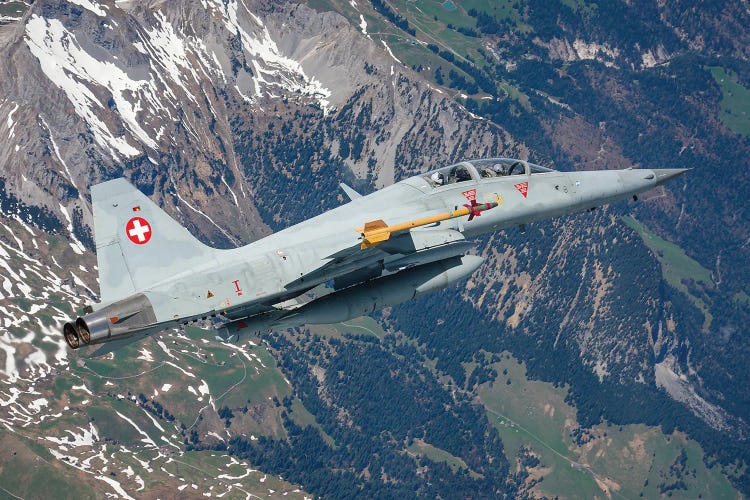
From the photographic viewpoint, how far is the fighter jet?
67.8 m

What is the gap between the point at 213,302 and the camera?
2697 inches

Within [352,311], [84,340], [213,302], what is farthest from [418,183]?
[84,340]

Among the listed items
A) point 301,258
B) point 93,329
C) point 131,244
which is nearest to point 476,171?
point 301,258

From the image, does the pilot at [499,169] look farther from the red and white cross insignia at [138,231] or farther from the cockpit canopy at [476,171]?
the red and white cross insignia at [138,231]

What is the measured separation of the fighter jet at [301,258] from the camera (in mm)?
67750

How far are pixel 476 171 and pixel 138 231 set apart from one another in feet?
69.8

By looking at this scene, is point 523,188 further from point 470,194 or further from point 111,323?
point 111,323

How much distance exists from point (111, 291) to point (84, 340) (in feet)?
10.9

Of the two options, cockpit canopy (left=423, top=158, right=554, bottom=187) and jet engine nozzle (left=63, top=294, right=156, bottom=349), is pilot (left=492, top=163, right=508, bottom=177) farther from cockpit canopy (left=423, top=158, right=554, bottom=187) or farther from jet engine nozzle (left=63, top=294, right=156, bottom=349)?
jet engine nozzle (left=63, top=294, right=156, bottom=349)

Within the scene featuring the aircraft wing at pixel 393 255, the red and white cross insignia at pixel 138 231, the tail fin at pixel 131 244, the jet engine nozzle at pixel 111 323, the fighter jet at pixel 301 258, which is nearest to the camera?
the jet engine nozzle at pixel 111 323

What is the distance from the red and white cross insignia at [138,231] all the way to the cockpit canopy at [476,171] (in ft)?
58.0

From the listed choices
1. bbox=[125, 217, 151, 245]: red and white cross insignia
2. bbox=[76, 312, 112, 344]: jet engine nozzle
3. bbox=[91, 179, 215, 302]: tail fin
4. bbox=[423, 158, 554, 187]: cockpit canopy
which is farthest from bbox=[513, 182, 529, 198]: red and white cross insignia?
Answer: bbox=[76, 312, 112, 344]: jet engine nozzle

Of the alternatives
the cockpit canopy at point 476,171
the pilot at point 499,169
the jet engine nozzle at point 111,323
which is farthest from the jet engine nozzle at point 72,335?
the pilot at point 499,169

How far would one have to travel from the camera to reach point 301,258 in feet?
233
